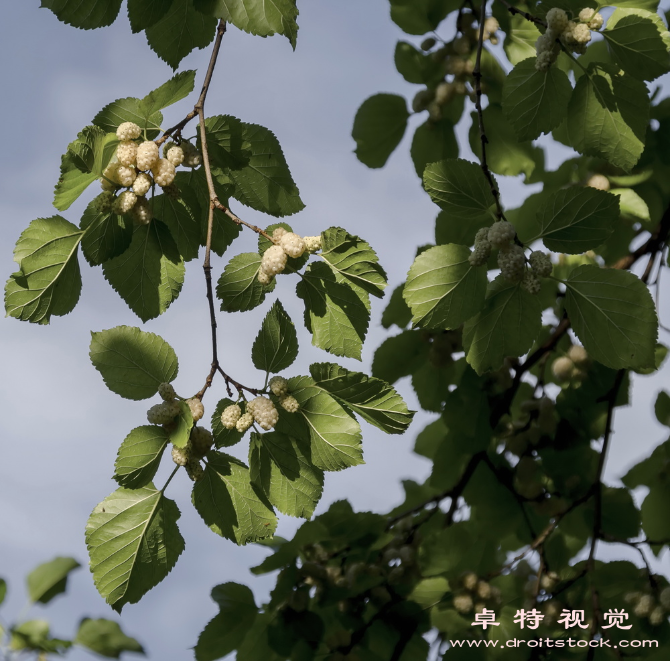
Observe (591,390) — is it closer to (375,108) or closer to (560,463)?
(560,463)

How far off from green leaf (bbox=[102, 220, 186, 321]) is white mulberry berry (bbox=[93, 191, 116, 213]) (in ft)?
0.29

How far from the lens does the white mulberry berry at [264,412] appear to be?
3.40 feet

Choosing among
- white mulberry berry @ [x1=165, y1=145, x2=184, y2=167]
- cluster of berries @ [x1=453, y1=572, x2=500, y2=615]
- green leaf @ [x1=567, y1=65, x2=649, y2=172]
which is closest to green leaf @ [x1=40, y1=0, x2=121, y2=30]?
white mulberry berry @ [x1=165, y1=145, x2=184, y2=167]

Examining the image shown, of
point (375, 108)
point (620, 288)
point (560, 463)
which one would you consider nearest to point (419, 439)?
point (560, 463)

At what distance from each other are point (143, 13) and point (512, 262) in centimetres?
73

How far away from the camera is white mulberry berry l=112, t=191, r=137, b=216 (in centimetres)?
109

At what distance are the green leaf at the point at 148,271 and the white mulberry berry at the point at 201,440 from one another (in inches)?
10.8

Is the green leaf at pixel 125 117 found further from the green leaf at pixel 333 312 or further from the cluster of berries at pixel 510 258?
the cluster of berries at pixel 510 258

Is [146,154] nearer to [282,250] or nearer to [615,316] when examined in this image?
[282,250]

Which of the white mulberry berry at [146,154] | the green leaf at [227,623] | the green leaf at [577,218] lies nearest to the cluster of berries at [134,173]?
the white mulberry berry at [146,154]

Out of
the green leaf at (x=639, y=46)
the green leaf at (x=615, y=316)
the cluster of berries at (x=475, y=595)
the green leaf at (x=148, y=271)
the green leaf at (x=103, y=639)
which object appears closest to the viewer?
the green leaf at (x=615, y=316)

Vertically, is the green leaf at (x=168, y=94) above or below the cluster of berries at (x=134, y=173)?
above

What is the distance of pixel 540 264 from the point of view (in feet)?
3.70

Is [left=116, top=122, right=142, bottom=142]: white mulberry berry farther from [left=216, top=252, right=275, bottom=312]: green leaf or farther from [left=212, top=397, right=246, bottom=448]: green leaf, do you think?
[left=212, top=397, right=246, bottom=448]: green leaf
